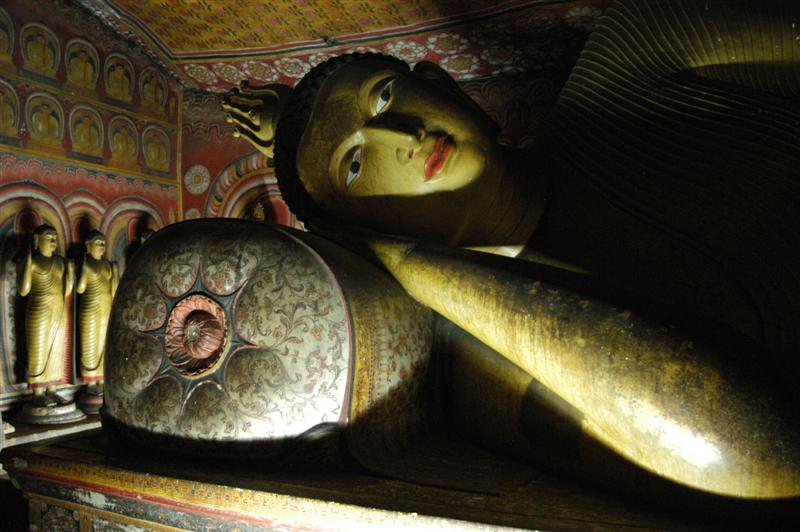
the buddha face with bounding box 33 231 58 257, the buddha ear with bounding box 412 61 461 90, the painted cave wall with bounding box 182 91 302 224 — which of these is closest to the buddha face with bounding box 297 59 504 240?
the buddha ear with bounding box 412 61 461 90

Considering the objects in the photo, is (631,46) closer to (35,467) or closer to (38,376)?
(35,467)

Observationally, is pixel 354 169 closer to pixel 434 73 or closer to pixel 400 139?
pixel 400 139

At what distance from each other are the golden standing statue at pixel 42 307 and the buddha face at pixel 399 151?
3517 millimetres

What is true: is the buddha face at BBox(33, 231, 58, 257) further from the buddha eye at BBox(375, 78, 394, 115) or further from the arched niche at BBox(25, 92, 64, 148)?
the buddha eye at BBox(375, 78, 394, 115)

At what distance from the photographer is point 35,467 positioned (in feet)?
5.31

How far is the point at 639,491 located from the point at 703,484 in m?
0.18

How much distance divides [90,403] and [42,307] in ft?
2.61

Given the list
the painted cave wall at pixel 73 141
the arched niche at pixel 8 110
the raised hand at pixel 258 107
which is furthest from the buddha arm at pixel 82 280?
the raised hand at pixel 258 107

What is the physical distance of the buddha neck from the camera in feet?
5.72

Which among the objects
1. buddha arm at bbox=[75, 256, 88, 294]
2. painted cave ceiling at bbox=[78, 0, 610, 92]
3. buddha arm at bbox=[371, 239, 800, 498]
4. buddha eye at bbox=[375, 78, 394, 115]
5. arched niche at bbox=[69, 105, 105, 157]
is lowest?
buddha arm at bbox=[371, 239, 800, 498]

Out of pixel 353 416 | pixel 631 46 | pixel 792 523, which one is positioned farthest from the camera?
pixel 631 46

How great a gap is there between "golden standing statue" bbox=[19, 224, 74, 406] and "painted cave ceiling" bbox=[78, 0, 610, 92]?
175cm

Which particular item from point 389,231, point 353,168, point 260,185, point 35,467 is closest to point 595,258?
point 389,231

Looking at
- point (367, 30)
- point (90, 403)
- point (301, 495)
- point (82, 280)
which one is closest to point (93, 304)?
point (82, 280)
